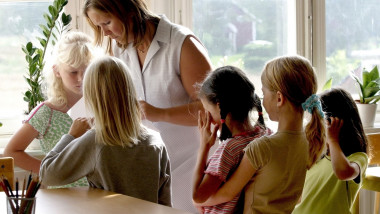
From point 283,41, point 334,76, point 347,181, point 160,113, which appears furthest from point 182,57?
point 334,76

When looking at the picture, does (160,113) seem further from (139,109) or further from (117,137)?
(117,137)

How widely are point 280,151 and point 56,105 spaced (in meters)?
1.07

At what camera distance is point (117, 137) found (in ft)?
7.05

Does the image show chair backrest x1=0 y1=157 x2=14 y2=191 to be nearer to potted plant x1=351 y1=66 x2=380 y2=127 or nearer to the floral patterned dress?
the floral patterned dress

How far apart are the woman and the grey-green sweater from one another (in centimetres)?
28

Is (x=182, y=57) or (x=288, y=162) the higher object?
(x=182, y=57)

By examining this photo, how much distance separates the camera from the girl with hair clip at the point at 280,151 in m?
2.14

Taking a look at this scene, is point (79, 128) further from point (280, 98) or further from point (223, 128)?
point (280, 98)

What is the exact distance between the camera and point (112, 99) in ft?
7.22

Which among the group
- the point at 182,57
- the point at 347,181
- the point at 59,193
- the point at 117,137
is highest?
the point at 182,57

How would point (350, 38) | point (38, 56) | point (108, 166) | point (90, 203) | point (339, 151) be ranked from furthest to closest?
point (350, 38) → point (38, 56) → point (339, 151) → point (108, 166) → point (90, 203)

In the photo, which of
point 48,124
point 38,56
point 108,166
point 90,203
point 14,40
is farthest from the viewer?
point 14,40

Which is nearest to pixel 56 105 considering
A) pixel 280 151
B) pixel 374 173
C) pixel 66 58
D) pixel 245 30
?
pixel 66 58

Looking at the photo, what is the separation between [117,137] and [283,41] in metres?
2.22
